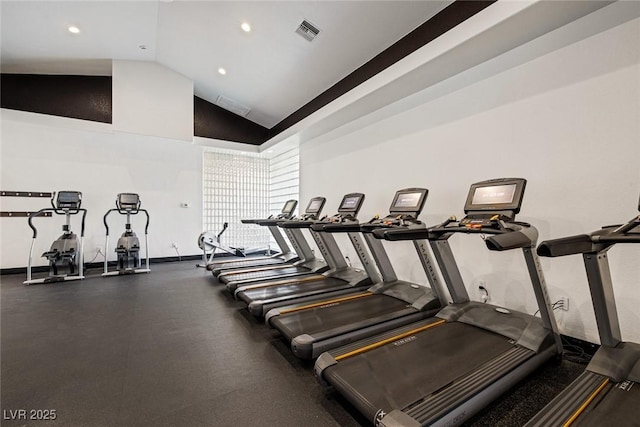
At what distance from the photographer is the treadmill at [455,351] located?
1499 mm

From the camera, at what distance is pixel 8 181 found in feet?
17.3

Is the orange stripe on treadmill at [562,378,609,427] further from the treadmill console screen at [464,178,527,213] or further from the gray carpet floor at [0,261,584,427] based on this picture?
the treadmill console screen at [464,178,527,213]

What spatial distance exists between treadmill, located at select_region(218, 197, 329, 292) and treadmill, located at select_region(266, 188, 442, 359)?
4.03 ft

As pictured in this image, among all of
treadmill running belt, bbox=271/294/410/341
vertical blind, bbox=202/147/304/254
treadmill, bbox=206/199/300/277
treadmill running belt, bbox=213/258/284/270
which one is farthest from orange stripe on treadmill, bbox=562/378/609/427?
vertical blind, bbox=202/147/304/254

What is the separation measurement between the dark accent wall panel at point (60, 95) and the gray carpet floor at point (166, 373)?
3882 millimetres

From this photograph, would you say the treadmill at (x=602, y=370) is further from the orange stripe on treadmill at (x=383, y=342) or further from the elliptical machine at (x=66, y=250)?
the elliptical machine at (x=66, y=250)

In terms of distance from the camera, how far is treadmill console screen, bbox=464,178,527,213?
2221 millimetres

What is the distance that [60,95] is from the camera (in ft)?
18.2

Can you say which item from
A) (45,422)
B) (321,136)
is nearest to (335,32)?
(321,136)

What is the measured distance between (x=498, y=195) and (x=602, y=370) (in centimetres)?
131

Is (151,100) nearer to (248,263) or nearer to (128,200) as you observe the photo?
(128,200)

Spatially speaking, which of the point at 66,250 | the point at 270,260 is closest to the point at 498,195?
the point at 270,260

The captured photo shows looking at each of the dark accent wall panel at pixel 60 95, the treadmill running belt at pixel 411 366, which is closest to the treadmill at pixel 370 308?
the treadmill running belt at pixel 411 366

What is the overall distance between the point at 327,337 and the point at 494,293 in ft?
6.43
